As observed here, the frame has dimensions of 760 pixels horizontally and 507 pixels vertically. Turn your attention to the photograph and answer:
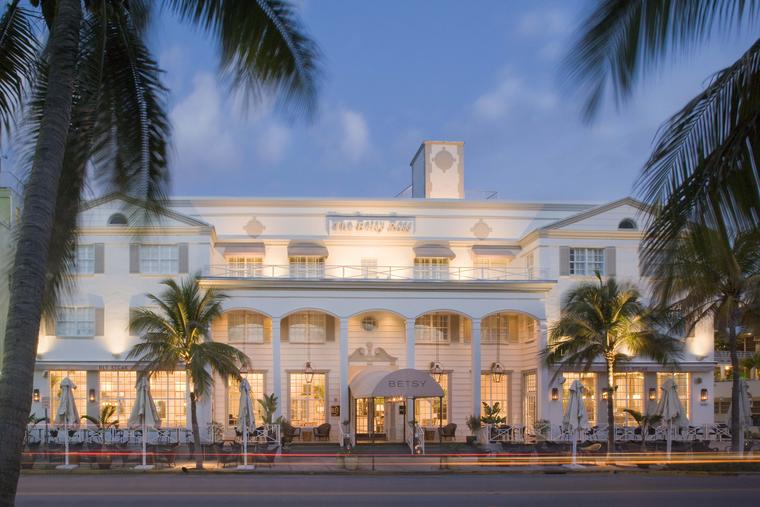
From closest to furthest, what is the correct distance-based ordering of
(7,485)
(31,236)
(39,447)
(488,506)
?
(7,485), (31,236), (488,506), (39,447)

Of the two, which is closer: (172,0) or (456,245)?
(172,0)

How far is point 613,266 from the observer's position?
119ft

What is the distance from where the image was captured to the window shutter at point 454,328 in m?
38.3

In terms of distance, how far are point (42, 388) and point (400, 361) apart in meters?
15.5

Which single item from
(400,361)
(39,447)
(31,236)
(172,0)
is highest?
(172,0)

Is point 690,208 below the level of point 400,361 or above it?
above

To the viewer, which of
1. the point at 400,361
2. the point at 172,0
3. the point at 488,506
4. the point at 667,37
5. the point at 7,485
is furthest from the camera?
the point at 400,361

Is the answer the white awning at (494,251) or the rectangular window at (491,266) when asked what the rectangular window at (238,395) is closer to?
the rectangular window at (491,266)

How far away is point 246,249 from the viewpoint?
37969mm

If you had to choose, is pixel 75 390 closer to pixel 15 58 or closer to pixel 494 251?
pixel 494 251

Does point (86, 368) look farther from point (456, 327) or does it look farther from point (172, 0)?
point (172, 0)

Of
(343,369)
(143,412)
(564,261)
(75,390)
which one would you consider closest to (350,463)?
(343,369)

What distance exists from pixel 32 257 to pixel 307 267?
29.2 meters

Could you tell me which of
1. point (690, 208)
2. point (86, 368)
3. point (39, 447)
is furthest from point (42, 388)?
point (690, 208)
